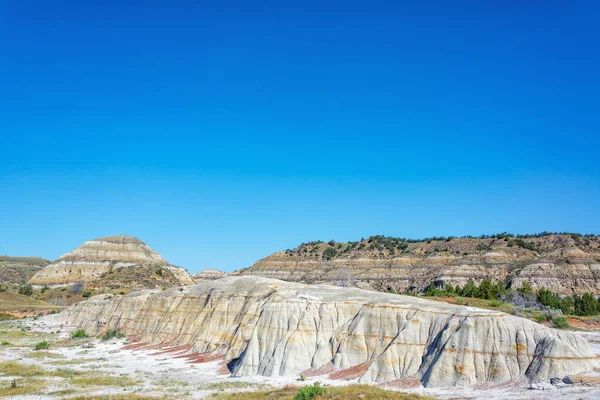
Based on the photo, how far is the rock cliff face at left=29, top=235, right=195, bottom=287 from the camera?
116 m

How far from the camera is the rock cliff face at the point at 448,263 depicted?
88875 millimetres

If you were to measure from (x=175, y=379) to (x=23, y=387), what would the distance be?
929 cm

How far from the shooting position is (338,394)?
2386cm

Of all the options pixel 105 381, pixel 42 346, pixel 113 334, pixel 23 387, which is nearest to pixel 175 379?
pixel 105 381

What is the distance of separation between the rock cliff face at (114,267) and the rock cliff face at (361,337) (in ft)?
217

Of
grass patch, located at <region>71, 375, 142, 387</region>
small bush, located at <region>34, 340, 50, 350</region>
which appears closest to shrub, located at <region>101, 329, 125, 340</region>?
small bush, located at <region>34, 340, 50, 350</region>

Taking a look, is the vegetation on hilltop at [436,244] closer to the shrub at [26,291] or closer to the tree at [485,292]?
the tree at [485,292]

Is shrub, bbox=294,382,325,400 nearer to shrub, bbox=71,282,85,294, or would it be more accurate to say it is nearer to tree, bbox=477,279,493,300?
tree, bbox=477,279,493,300

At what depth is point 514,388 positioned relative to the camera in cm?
2389

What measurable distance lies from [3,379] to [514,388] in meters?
32.1

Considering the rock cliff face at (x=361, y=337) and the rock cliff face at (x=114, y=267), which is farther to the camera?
the rock cliff face at (x=114, y=267)

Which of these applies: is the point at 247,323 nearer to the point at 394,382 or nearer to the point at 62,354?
the point at 394,382

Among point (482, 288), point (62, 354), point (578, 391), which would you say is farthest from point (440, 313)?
point (482, 288)

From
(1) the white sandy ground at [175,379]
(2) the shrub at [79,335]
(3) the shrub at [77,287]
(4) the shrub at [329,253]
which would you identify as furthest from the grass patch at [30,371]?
(4) the shrub at [329,253]
